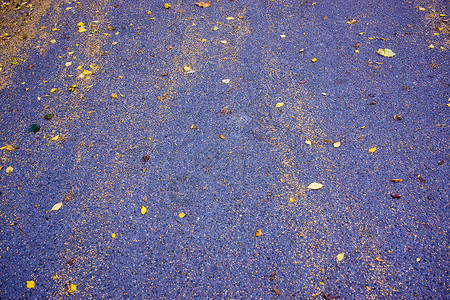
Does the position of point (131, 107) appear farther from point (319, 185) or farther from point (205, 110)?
point (319, 185)

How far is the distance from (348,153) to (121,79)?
9.58 feet

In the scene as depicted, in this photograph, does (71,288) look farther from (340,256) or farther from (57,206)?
(340,256)

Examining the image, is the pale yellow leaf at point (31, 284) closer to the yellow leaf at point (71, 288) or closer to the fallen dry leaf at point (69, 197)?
the yellow leaf at point (71, 288)

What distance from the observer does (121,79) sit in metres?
3.26

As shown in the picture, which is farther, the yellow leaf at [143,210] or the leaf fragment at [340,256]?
the yellow leaf at [143,210]

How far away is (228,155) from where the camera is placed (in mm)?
2561

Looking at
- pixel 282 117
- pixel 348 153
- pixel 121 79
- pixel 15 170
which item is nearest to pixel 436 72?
pixel 348 153

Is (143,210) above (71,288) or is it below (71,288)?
above

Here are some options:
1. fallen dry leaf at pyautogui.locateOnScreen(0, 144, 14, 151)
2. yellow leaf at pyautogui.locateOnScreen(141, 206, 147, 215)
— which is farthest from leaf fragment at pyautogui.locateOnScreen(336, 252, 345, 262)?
fallen dry leaf at pyautogui.locateOnScreen(0, 144, 14, 151)

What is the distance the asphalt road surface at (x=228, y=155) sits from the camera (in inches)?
76.3

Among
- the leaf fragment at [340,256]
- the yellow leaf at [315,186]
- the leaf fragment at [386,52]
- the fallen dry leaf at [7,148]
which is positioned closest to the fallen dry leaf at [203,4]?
the leaf fragment at [386,52]

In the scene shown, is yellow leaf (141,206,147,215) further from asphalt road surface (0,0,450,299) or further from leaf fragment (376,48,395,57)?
leaf fragment (376,48,395,57)

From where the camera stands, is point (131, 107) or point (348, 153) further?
point (131, 107)

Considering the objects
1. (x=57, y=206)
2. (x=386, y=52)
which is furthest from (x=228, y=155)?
(x=386, y=52)
